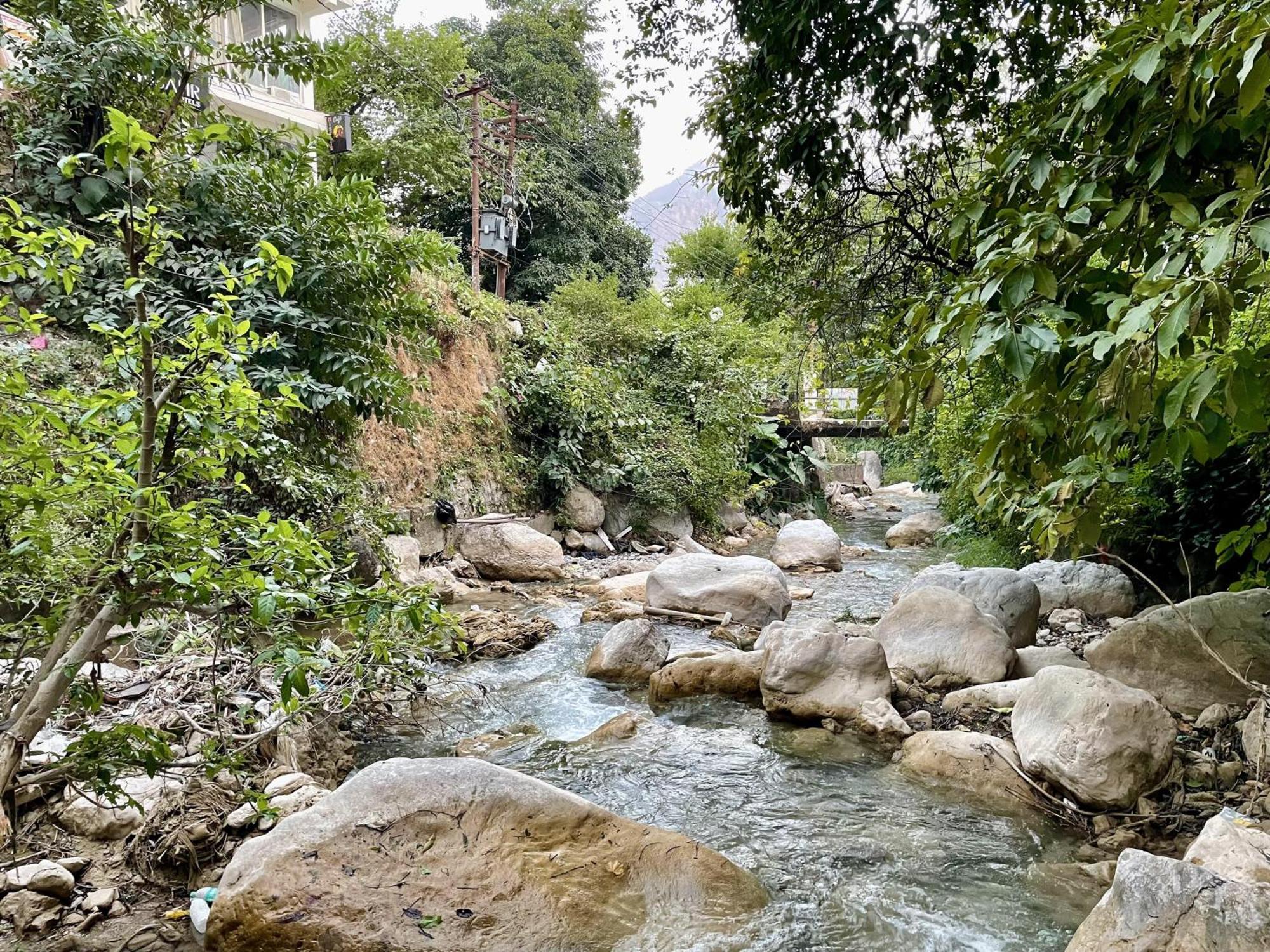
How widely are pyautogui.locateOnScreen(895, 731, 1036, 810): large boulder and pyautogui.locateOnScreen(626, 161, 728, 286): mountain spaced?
13.0ft

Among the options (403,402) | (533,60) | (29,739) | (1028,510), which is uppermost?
(533,60)

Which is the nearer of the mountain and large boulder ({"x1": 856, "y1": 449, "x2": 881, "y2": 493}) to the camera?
the mountain

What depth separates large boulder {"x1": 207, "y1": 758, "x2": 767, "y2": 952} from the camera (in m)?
2.77

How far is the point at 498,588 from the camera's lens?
10617 millimetres

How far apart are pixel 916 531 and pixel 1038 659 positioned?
10.1 metres

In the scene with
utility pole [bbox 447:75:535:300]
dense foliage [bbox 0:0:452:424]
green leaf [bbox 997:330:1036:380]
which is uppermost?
utility pole [bbox 447:75:535:300]

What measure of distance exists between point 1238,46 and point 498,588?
9870 mm

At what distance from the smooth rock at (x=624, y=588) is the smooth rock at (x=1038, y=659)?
462 centimetres

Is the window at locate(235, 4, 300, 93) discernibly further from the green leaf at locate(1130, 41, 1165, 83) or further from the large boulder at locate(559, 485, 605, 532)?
the green leaf at locate(1130, 41, 1165, 83)

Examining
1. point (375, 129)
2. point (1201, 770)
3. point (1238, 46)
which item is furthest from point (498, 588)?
point (375, 129)

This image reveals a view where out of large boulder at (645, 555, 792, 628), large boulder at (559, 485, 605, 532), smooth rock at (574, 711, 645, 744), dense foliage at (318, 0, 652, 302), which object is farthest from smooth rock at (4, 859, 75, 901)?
dense foliage at (318, 0, 652, 302)

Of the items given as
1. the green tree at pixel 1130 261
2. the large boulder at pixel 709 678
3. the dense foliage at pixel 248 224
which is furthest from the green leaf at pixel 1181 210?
the dense foliage at pixel 248 224

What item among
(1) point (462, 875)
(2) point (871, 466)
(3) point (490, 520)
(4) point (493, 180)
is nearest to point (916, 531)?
(3) point (490, 520)

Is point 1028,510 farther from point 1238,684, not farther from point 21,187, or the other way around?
point 21,187
